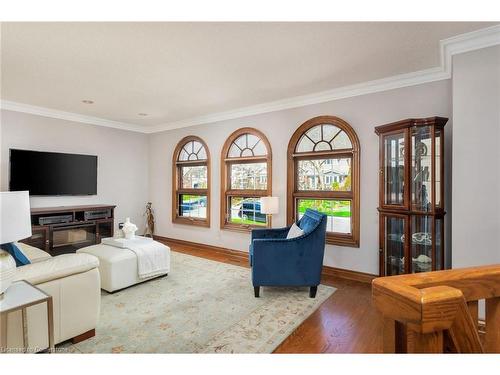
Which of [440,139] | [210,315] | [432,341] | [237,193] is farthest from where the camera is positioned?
[237,193]

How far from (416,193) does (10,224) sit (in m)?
3.34

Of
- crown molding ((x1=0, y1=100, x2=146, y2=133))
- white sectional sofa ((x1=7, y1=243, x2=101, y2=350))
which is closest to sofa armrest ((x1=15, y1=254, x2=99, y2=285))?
white sectional sofa ((x1=7, y1=243, x2=101, y2=350))

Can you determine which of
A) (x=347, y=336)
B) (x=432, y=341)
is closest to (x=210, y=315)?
(x=347, y=336)

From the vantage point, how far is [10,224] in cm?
156

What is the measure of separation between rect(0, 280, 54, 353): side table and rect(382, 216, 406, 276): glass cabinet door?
306cm

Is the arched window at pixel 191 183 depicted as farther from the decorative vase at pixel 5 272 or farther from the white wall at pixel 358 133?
the decorative vase at pixel 5 272

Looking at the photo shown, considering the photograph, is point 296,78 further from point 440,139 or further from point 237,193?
point 237,193

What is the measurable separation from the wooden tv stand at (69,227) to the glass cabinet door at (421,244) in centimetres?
478

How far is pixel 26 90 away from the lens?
365cm

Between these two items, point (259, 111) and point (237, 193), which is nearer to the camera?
point (259, 111)

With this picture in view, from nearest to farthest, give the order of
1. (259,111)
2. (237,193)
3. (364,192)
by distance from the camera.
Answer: (364,192) < (259,111) < (237,193)
